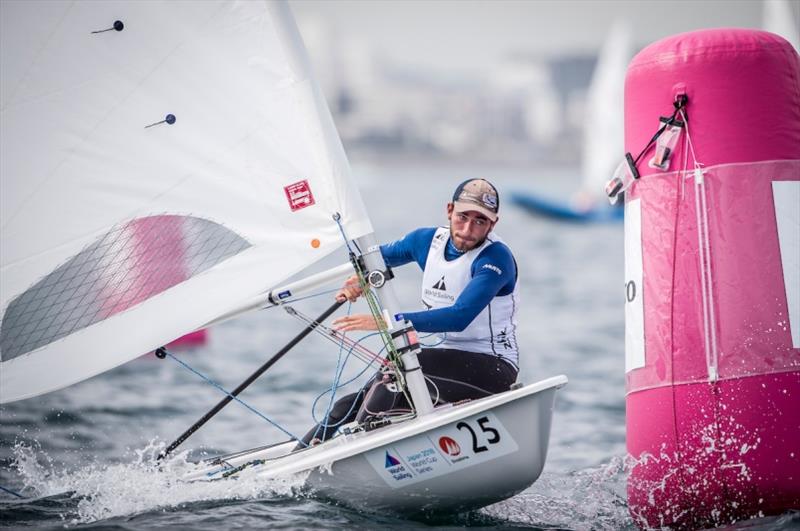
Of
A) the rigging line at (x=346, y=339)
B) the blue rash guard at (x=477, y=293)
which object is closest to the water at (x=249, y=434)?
the rigging line at (x=346, y=339)

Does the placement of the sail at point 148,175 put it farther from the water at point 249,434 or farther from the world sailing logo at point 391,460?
the world sailing logo at point 391,460

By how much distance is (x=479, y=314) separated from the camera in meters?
3.95

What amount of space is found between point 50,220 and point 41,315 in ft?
1.19

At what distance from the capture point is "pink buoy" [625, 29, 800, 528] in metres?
3.62

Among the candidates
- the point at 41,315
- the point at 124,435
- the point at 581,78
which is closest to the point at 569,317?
the point at 124,435

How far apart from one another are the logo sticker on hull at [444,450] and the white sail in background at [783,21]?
152 inches

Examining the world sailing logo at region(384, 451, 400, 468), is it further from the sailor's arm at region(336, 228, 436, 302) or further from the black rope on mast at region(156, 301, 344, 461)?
the sailor's arm at region(336, 228, 436, 302)

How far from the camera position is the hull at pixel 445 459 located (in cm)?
357

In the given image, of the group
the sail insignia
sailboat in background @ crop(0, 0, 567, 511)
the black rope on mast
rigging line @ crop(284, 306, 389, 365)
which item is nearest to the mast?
sailboat in background @ crop(0, 0, 567, 511)

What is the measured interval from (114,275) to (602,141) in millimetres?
21575

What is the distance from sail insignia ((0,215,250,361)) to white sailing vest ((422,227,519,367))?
0.73m

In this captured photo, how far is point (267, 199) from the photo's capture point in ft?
12.6

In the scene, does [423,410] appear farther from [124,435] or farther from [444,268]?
[124,435]

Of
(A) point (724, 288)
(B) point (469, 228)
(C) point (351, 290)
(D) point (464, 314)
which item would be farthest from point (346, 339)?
(A) point (724, 288)
